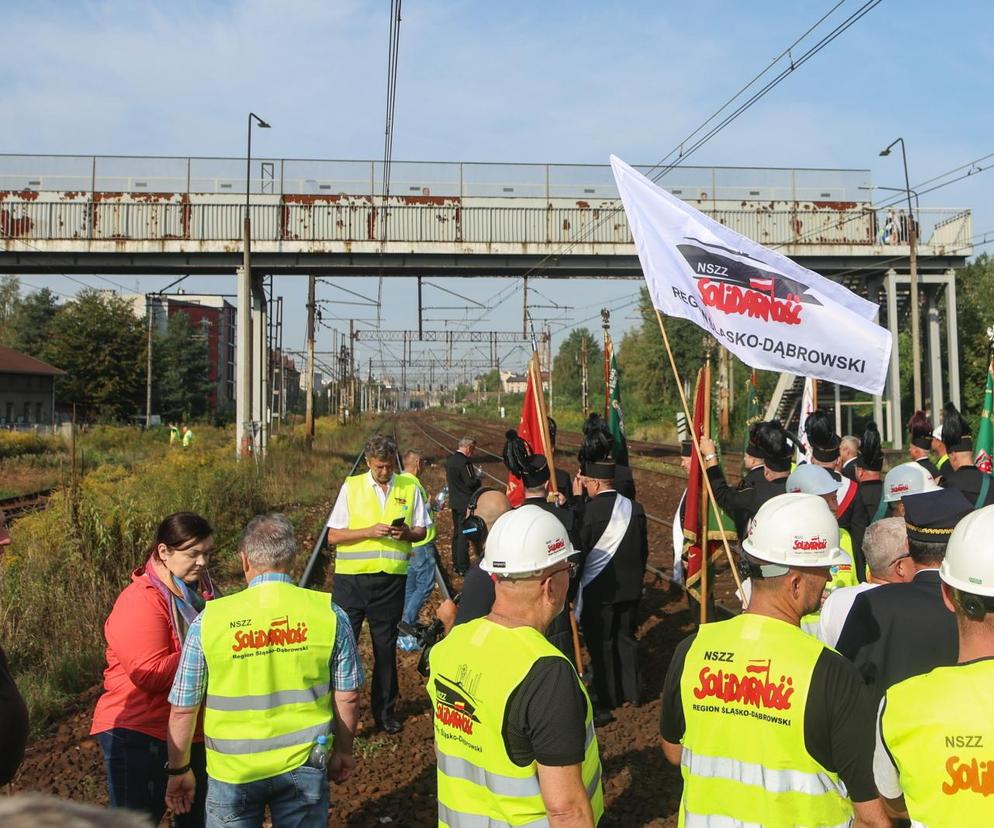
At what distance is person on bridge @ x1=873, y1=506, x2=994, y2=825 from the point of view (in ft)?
7.43

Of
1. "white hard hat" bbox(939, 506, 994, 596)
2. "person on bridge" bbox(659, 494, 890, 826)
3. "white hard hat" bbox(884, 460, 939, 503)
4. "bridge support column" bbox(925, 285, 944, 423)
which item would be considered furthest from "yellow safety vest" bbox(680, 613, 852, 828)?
"bridge support column" bbox(925, 285, 944, 423)

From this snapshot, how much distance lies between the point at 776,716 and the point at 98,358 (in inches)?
2371

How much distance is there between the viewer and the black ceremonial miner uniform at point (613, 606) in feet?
23.0

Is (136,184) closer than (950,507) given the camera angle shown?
No

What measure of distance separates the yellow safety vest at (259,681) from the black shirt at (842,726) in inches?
75.6

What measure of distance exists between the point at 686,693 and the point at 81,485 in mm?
14182

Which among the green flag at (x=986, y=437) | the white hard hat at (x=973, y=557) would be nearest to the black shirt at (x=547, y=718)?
the white hard hat at (x=973, y=557)

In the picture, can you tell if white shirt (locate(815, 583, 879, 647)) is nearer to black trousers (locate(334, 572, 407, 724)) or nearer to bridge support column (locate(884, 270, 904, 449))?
black trousers (locate(334, 572, 407, 724))

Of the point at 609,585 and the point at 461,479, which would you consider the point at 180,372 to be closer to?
the point at 461,479

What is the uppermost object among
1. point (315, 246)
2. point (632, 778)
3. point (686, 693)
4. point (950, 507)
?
point (315, 246)

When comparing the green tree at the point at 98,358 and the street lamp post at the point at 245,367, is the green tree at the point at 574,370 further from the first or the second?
the street lamp post at the point at 245,367

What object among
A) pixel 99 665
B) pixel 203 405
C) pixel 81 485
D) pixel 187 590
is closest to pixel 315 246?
pixel 81 485

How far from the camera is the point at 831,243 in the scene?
2741cm

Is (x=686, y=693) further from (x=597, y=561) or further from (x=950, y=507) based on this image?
(x=597, y=561)
